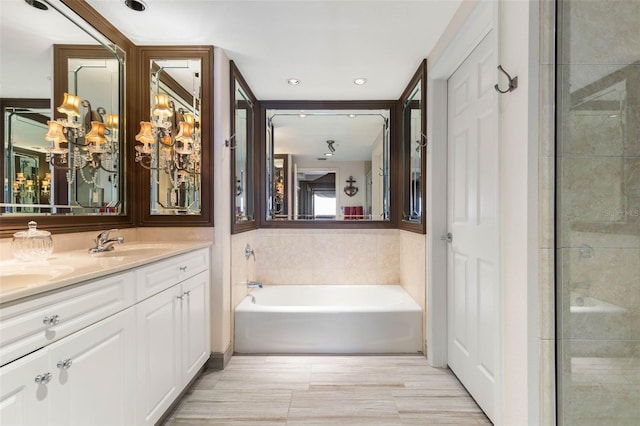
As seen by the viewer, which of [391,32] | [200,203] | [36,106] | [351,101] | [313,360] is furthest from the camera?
[351,101]

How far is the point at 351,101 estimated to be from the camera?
333 centimetres

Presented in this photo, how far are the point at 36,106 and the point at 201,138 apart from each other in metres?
0.91

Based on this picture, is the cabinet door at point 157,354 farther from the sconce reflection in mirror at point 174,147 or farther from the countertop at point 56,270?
the sconce reflection in mirror at point 174,147

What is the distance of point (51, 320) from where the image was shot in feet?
3.22

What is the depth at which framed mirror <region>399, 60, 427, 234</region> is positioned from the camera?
249cm

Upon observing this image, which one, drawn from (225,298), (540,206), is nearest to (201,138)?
(225,298)

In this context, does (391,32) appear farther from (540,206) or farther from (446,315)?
(446,315)

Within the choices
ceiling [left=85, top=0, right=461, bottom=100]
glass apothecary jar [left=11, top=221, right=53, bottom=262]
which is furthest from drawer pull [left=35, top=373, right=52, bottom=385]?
ceiling [left=85, top=0, right=461, bottom=100]

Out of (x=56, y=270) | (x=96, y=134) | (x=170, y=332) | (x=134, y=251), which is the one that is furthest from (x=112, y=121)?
(x=170, y=332)

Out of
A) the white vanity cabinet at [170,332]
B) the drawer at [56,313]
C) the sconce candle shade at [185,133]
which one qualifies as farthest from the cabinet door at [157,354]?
the sconce candle shade at [185,133]

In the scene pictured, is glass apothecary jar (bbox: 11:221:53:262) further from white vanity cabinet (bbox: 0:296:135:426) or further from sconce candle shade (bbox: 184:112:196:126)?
sconce candle shade (bbox: 184:112:196:126)

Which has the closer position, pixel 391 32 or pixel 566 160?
pixel 566 160

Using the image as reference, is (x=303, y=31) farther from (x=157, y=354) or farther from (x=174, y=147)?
(x=157, y=354)

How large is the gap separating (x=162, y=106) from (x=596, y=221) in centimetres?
258
